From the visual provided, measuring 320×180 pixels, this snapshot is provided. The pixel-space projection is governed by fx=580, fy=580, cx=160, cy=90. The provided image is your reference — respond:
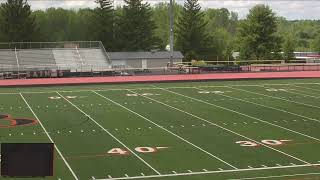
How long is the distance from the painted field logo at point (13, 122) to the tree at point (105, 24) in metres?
45.8

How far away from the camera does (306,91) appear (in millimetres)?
31781

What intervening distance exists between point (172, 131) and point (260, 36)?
5164 centimetres

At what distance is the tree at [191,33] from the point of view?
6819cm

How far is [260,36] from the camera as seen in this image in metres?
68.8

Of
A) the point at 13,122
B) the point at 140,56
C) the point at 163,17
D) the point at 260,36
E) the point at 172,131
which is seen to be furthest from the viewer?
the point at 163,17

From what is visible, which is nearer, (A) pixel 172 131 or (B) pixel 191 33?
(A) pixel 172 131

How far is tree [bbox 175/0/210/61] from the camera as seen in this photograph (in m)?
68.2

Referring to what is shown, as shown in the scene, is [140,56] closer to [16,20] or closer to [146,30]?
[146,30]

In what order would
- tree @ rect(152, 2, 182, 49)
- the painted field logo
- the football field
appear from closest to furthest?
the football field → the painted field logo → tree @ rect(152, 2, 182, 49)

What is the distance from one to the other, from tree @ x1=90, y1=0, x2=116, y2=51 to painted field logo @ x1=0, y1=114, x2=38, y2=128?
45835mm

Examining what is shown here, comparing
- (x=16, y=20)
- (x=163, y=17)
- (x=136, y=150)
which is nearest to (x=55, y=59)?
(x=16, y=20)

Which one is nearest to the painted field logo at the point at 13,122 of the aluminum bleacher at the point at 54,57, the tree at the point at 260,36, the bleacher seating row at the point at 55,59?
the aluminum bleacher at the point at 54,57

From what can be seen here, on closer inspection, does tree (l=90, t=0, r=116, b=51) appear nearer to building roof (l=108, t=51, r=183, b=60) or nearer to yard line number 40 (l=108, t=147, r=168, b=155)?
building roof (l=108, t=51, r=183, b=60)

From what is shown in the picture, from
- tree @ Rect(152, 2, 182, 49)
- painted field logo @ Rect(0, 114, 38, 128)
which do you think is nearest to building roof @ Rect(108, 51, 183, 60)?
painted field logo @ Rect(0, 114, 38, 128)
